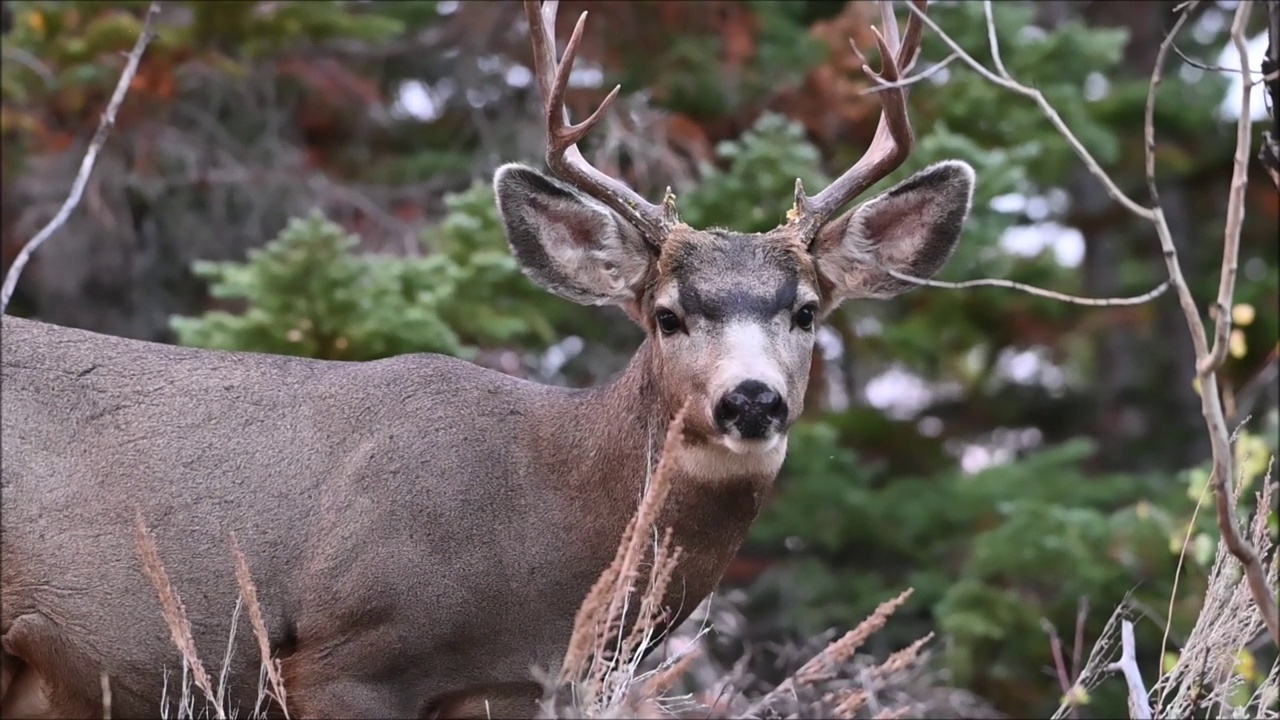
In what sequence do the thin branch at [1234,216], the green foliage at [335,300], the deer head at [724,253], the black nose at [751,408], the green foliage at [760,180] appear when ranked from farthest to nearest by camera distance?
the green foliage at [760,180], the green foliage at [335,300], the deer head at [724,253], the black nose at [751,408], the thin branch at [1234,216]

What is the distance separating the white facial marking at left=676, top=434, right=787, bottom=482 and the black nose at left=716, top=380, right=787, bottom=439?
318 mm

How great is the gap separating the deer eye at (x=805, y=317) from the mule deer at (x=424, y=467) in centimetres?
2

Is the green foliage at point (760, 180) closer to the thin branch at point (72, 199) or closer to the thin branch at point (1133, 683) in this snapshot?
the thin branch at point (72, 199)

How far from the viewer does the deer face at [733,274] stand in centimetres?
540

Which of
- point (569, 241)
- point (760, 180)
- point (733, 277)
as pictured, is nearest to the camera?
point (733, 277)

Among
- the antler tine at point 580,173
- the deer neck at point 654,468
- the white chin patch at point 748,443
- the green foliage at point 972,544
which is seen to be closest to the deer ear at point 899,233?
the antler tine at point 580,173

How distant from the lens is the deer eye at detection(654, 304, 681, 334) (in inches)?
228

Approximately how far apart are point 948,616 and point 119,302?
535 centimetres

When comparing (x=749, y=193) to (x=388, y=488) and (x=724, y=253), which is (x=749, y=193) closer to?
(x=724, y=253)

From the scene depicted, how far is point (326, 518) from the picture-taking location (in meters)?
5.79

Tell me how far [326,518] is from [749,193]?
12.9 feet

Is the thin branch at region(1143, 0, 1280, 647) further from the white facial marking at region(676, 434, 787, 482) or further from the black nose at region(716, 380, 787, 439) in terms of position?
the white facial marking at region(676, 434, 787, 482)

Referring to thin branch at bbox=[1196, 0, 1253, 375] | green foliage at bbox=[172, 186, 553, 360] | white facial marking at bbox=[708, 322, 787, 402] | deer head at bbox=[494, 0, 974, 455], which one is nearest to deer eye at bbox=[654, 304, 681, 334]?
deer head at bbox=[494, 0, 974, 455]

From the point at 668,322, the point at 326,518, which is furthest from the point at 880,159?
the point at 326,518
